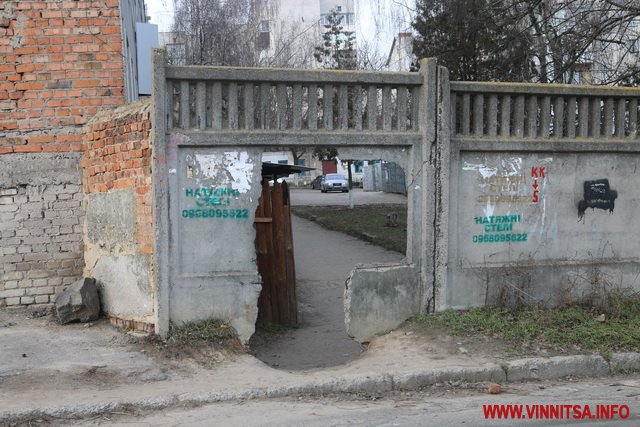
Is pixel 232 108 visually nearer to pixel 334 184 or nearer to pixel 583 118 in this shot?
pixel 583 118

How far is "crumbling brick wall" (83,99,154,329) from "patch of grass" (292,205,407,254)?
7951 millimetres

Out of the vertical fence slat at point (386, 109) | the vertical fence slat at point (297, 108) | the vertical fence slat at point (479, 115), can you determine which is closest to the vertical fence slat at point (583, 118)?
the vertical fence slat at point (479, 115)

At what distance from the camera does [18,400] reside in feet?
Result: 17.5

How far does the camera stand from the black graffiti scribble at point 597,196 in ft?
25.4

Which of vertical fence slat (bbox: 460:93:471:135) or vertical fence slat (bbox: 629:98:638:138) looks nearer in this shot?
vertical fence slat (bbox: 460:93:471:135)

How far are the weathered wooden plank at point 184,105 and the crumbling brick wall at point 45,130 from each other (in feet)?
5.67

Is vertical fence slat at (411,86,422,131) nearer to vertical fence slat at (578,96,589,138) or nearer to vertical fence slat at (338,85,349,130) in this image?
vertical fence slat at (338,85,349,130)

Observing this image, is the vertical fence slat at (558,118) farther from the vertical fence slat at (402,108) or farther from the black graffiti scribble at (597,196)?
the vertical fence slat at (402,108)

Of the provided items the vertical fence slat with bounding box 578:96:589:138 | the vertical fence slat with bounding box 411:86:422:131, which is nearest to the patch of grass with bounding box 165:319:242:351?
the vertical fence slat with bounding box 411:86:422:131

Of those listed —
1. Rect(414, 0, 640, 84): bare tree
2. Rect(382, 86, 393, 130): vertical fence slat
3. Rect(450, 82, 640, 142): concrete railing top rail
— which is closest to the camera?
Rect(382, 86, 393, 130): vertical fence slat

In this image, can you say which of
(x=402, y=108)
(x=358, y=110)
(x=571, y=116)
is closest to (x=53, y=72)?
(x=358, y=110)

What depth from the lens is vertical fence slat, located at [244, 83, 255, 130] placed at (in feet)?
22.4

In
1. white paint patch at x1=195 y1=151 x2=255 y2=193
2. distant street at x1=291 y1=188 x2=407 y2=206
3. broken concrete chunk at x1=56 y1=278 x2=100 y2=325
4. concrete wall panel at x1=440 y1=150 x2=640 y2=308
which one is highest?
white paint patch at x1=195 y1=151 x2=255 y2=193

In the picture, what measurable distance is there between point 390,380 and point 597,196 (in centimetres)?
371
